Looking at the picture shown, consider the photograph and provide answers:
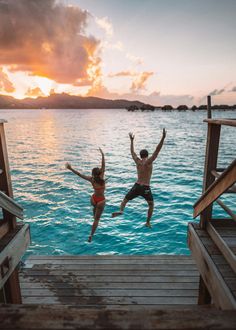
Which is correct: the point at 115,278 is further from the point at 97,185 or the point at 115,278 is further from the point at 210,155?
the point at 210,155

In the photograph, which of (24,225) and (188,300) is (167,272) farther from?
(24,225)

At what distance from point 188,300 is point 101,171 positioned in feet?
11.4

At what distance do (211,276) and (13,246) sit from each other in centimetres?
292

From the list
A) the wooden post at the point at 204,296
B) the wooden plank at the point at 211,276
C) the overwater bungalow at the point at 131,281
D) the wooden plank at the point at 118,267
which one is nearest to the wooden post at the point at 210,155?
the overwater bungalow at the point at 131,281

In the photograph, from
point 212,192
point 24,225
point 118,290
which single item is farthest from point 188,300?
point 24,225

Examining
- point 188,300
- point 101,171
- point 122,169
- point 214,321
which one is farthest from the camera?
point 122,169

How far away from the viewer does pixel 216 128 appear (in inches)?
161

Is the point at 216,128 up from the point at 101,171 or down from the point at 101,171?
up

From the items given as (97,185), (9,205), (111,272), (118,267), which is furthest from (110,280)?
(9,205)

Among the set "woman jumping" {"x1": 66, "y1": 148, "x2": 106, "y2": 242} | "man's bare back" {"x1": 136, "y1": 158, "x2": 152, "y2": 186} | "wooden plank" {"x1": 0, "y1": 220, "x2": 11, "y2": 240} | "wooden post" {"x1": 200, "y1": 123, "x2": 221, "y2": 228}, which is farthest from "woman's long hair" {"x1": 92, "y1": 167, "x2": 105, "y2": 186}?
"wooden post" {"x1": 200, "y1": 123, "x2": 221, "y2": 228}

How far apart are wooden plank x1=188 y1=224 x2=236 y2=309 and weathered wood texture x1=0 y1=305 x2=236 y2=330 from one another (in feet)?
4.31

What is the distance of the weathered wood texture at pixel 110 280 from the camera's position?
5.63 m

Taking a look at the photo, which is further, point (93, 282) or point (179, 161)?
point (179, 161)

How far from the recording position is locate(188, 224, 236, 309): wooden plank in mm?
2850
